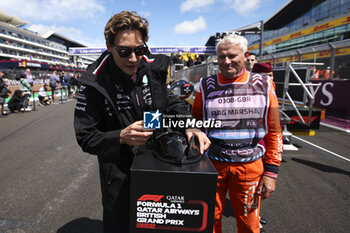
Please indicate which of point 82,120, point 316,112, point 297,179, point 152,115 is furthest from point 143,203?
point 316,112

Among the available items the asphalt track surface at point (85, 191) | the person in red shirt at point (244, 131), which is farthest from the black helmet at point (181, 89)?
the asphalt track surface at point (85, 191)

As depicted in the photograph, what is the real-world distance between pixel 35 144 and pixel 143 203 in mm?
5434

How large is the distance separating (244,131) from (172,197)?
92 cm

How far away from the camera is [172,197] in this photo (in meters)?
0.96

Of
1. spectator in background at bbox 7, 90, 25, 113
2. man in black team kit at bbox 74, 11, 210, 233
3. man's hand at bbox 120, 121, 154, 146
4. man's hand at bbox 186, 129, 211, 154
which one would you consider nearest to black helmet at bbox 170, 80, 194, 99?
man in black team kit at bbox 74, 11, 210, 233

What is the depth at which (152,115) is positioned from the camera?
3.19 ft

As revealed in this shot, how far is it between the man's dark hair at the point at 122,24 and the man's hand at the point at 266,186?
1412mm

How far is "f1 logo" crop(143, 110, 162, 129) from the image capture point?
97cm

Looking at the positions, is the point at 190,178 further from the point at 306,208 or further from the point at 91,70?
the point at 306,208

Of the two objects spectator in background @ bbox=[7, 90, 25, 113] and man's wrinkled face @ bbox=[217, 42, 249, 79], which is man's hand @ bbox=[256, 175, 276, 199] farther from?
spectator in background @ bbox=[7, 90, 25, 113]

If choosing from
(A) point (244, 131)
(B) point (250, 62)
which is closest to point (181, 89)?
(A) point (244, 131)

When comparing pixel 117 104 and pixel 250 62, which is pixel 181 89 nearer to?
pixel 117 104

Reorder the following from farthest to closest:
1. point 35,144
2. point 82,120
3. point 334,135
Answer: point 334,135 → point 35,144 → point 82,120

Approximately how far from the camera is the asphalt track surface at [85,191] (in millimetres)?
2404
